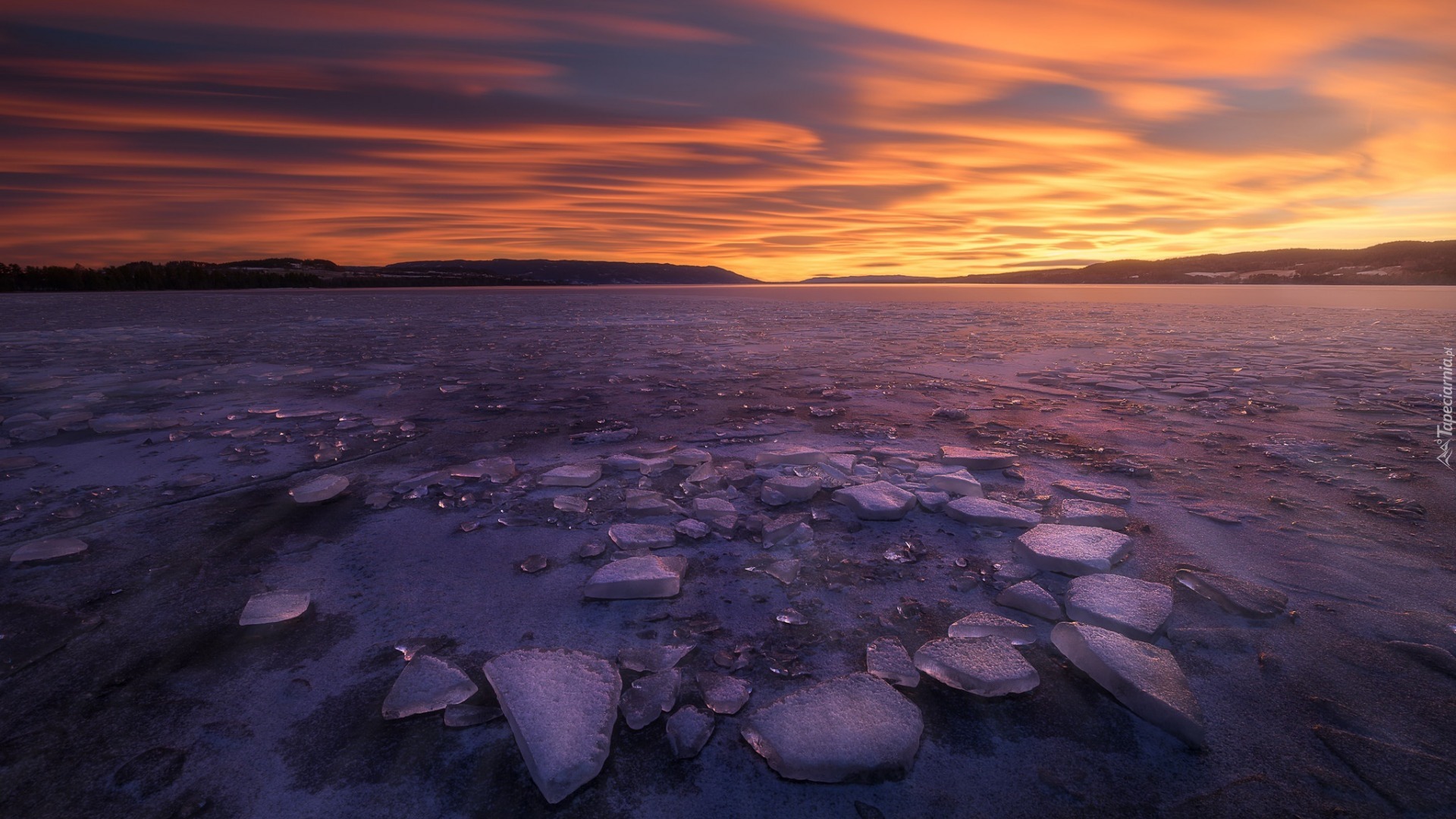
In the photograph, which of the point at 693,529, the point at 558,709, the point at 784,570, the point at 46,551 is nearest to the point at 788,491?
the point at 693,529

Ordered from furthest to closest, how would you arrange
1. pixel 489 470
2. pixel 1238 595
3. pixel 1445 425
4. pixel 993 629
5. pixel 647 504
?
pixel 1445 425
pixel 489 470
pixel 647 504
pixel 1238 595
pixel 993 629

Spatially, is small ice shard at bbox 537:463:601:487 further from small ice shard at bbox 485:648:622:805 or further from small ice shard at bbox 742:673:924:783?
small ice shard at bbox 742:673:924:783

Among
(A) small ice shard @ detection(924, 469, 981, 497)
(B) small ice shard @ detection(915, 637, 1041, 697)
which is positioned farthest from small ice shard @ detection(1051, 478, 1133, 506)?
(B) small ice shard @ detection(915, 637, 1041, 697)

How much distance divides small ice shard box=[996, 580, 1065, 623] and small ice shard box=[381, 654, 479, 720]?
1.37m

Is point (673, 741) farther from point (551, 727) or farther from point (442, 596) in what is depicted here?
point (442, 596)

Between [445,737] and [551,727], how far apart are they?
22cm

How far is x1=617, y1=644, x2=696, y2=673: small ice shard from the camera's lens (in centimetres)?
140

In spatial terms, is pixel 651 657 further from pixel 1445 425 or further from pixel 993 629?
pixel 1445 425

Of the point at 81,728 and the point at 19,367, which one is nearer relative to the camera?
the point at 81,728

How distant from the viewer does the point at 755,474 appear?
8.76ft

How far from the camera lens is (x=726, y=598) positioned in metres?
1.71

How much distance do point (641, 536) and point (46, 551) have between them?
188 cm

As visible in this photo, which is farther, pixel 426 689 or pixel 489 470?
pixel 489 470

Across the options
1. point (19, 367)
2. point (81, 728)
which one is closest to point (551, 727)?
point (81, 728)
